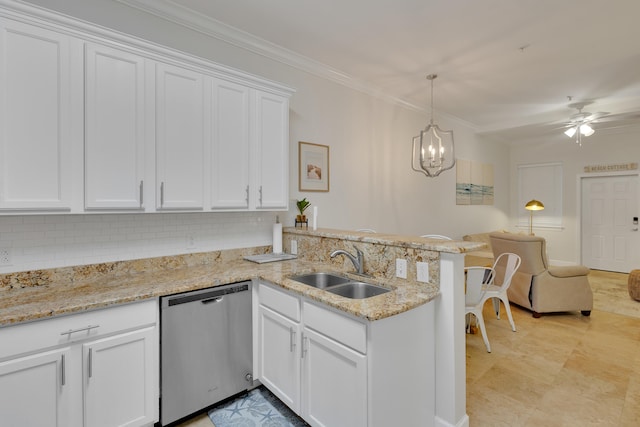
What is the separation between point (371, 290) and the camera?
207 cm

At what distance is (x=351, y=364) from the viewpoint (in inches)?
62.2

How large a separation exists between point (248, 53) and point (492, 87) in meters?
3.31

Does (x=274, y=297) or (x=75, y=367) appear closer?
(x=75, y=367)

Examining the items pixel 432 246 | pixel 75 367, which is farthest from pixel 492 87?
pixel 75 367

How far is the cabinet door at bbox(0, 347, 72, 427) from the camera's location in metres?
1.45

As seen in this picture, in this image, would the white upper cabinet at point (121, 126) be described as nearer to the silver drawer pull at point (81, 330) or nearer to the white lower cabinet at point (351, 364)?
the silver drawer pull at point (81, 330)

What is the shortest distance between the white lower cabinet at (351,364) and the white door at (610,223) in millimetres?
6723

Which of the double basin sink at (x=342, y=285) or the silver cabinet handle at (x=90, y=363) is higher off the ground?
the double basin sink at (x=342, y=285)

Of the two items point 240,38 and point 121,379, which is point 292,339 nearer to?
point 121,379

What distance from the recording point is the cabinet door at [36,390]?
4.75ft

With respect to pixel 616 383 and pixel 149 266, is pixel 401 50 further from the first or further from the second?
pixel 616 383

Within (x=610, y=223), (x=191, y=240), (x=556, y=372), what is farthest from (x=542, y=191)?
(x=191, y=240)

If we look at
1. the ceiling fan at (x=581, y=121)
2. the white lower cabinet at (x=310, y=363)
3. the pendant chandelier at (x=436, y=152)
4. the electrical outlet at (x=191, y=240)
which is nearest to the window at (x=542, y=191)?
the ceiling fan at (x=581, y=121)

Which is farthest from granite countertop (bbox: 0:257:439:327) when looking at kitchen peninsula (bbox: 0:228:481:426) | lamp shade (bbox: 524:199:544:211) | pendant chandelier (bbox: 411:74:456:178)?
lamp shade (bbox: 524:199:544:211)
